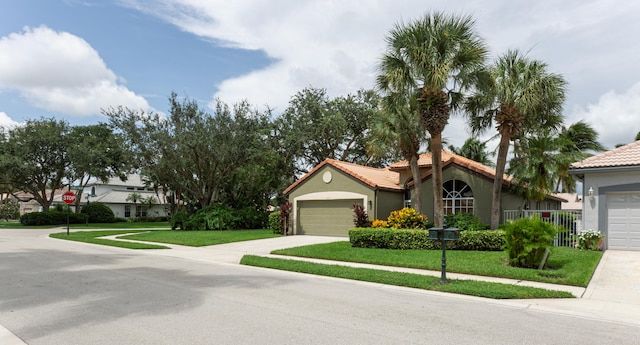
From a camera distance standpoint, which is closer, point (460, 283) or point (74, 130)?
point (460, 283)

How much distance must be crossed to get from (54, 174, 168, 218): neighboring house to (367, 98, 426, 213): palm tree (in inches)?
1625

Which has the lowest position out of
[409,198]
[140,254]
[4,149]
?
[140,254]

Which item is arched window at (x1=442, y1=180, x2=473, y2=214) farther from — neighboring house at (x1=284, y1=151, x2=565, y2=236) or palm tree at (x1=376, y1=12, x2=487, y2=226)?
palm tree at (x1=376, y1=12, x2=487, y2=226)

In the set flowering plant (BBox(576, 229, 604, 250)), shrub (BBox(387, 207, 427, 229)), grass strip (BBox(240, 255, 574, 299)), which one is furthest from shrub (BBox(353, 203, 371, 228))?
flowering plant (BBox(576, 229, 604, 250))

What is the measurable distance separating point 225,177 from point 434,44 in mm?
19555

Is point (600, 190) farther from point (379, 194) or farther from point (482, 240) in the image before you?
point (379, 194)

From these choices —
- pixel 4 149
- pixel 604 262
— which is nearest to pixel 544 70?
pixel 604 262

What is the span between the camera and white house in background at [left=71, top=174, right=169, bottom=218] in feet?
174

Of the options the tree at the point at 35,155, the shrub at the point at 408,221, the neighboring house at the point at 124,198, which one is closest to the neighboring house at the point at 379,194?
the shrub at the point at 408,221

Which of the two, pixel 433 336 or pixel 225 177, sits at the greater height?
pixel 225 177

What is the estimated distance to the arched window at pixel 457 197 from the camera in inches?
817

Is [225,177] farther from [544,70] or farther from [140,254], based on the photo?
[544,70]

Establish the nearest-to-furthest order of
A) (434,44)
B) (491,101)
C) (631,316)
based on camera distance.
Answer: (631,316) < (434,44) < (491,101)

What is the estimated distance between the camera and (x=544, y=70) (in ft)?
52.3
